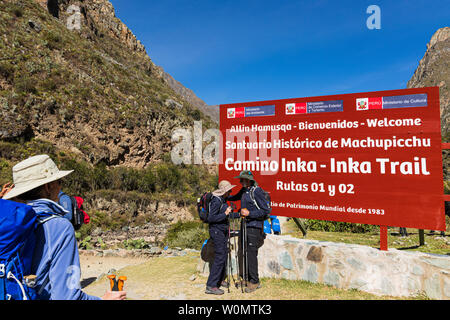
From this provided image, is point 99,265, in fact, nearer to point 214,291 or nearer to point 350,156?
point 214,291

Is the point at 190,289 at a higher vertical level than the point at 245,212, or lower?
lower

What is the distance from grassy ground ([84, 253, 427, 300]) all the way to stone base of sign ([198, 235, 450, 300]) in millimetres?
133

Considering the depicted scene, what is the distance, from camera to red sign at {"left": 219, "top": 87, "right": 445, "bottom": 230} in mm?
4656

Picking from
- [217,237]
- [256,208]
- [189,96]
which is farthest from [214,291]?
[189,96]

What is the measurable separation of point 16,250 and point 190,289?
437cm

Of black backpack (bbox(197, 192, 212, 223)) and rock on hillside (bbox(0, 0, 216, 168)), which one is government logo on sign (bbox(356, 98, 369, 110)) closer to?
black backpack (bbox(197, 192, 212, 223))

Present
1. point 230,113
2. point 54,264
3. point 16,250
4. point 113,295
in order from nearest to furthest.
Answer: point 16,250 → point 54,264 → point 113,295 → point 230,113

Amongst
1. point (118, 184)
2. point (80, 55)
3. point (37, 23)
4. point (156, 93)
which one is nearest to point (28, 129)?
point (118, 184)

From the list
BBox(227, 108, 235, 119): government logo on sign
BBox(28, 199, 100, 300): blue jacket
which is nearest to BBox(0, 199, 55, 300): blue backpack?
BBox(28, 199, 100, 300): blue jacket

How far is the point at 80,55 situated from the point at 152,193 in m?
16.5

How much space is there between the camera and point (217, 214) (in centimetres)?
488

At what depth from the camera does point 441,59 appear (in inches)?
3932

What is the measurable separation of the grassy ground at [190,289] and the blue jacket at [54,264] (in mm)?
3640
